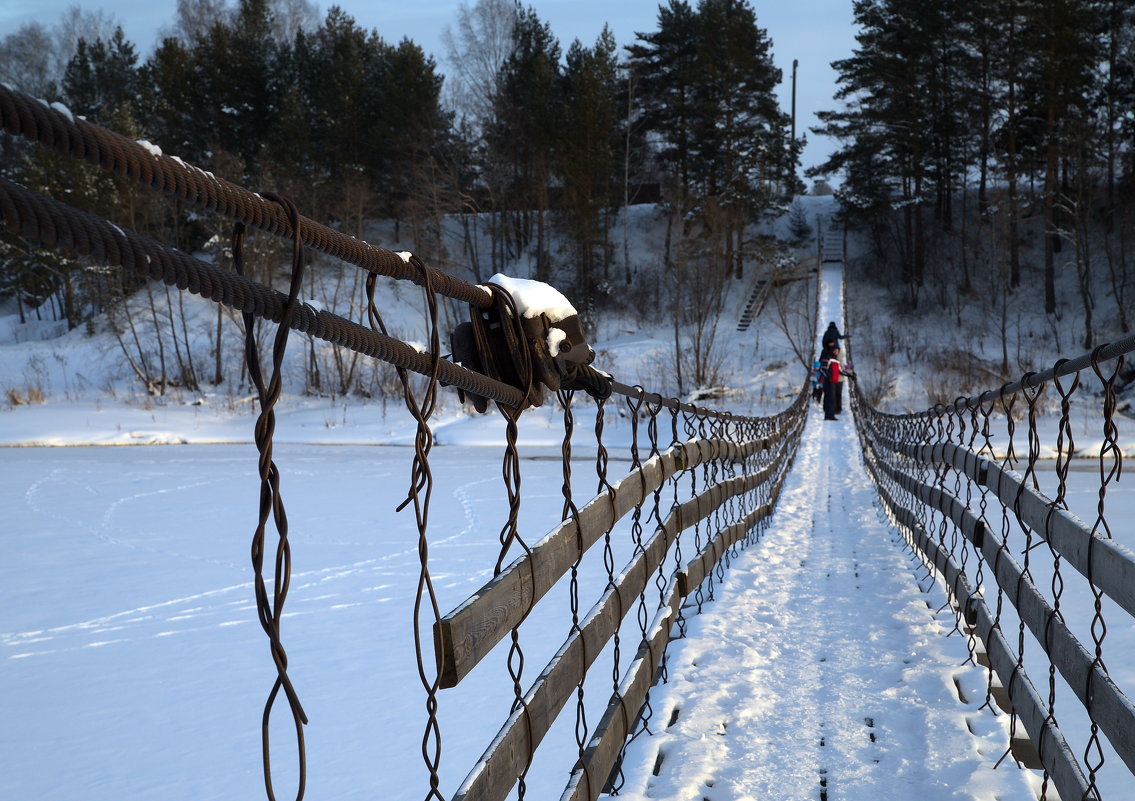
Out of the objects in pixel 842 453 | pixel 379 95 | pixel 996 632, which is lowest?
pixel 842 453

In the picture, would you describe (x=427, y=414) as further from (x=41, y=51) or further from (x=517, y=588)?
(x=41, y=51)

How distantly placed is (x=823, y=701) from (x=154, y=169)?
8.59 ft

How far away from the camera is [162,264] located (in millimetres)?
782

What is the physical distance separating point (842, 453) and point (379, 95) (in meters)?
23.6

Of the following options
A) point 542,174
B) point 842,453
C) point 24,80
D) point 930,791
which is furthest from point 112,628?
point 24,80

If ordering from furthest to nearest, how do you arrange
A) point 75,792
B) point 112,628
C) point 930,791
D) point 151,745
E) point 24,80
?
point 24,80 → point 112,628 → point 151,745 → point 75,792 → point 930,791

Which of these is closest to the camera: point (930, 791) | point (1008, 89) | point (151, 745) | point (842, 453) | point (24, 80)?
point (930, 791)

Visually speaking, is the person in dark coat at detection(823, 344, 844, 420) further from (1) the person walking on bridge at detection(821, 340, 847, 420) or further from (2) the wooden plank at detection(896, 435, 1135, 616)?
(2) the wooden plank at detection(896, 435, 1135, 616)

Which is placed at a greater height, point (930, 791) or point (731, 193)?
point (731, 193)

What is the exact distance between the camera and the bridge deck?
2.27 m

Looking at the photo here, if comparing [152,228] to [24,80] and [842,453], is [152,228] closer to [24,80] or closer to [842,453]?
[842,453]

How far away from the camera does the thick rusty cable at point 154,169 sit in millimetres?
653

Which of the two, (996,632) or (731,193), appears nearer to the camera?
(996,632)

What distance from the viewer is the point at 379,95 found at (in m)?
30.6
